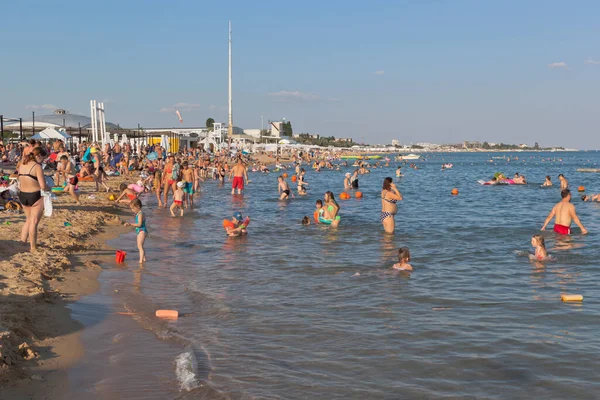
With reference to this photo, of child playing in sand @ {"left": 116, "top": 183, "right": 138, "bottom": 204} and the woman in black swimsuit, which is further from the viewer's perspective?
child playing in sand @ {"left": 116, "top": 183, "right": 138, "bottom": 204}

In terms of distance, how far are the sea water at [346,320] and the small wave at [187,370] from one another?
0.02 m

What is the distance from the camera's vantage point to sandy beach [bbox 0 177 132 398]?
16.9 feet

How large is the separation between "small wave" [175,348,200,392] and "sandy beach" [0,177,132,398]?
3.31 feet

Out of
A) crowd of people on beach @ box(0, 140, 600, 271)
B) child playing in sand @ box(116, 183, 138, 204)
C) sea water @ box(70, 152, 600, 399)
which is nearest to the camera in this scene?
sea water @ box(70, 152, 600, 399)

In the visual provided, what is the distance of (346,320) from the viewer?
7324 mm

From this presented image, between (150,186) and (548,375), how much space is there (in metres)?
23.8

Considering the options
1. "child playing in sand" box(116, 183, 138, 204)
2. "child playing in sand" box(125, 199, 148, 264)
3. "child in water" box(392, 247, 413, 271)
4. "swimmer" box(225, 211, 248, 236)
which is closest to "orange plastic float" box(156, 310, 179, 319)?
"child playing in sand" box(125, 199, 148, 264)

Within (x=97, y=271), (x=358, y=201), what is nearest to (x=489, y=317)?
(x=97, y=271)

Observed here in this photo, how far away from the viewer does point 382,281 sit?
376 inches

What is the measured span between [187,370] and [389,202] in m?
10.1

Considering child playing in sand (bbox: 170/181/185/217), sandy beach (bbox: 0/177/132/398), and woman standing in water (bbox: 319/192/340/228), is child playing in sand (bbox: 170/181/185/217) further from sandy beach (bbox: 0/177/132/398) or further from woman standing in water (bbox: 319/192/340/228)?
woman standing in water (bbox: 319/192/340/228)

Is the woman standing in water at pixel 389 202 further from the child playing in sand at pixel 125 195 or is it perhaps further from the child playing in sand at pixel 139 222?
the child playing in sand at pixel 125 195

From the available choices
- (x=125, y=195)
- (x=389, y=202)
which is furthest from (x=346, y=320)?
(x=125, y=195)

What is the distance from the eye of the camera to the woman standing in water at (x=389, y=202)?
47.6 feet
